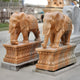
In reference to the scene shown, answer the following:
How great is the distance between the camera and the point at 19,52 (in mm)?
5574

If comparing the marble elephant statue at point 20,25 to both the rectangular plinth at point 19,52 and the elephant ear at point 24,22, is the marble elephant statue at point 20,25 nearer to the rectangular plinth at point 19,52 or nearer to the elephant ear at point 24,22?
the elephant ear at point 24,22

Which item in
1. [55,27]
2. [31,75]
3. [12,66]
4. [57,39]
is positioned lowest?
[31,75]

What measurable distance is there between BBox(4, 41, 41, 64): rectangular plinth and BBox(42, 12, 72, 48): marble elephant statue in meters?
0.88

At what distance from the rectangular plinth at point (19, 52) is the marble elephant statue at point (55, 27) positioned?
Answer: 2.89 ft

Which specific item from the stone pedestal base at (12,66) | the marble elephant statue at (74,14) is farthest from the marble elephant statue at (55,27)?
the marble elephant statue at (74,14)

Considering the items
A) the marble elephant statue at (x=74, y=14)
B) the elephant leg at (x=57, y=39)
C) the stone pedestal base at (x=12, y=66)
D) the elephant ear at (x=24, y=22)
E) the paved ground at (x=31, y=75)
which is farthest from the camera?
the marble elephant statue at (x=74, y=14)

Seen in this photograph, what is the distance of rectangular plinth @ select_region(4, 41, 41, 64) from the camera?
18.0 ft

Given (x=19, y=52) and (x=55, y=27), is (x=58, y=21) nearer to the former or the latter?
(x=55, y=27)

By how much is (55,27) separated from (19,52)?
1322mm

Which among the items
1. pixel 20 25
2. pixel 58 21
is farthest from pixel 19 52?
pixel 58 21

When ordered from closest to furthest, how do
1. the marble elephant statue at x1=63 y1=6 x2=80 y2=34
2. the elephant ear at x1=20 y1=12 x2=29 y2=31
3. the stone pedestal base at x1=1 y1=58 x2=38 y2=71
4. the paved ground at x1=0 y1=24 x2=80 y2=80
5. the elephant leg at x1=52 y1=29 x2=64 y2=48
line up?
the paved ground at x1=0 y1=24 x2=80 y2=80, the elephant leg at x1=52 y1=29 x2=64 y2=48, the stone pedestal base at x1=1 y1=58 x2=38 y2=71, the elephant ear at x1=20 y1=12 x2=29 y2=31, the marble elephant statue at x1=63 y1=6 x2=80 y2=34

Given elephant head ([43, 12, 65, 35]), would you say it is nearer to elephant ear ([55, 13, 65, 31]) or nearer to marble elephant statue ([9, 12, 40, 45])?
elephant ear ([55, 13, 65, 31])

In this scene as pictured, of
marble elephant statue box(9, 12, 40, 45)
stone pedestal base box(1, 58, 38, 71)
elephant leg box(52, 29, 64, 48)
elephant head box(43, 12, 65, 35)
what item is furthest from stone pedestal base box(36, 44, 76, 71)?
marble elephant statue box(9, 12, 40, 45)

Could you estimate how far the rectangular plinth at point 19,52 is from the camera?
549cm
